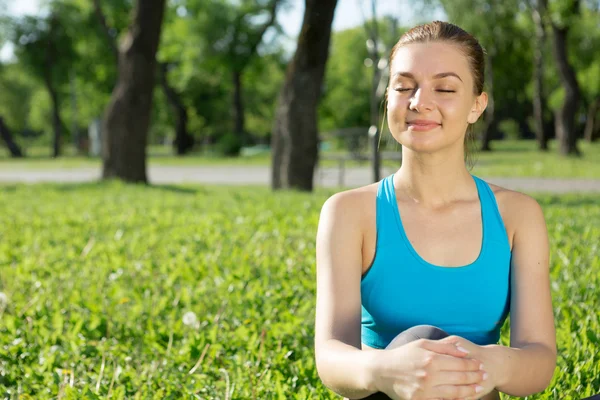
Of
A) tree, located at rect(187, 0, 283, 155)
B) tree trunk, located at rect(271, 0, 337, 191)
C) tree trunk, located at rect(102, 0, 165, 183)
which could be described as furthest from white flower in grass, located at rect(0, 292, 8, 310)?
tree, located at rect(187, 0, 283, 155)

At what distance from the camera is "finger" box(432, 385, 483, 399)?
180 cm

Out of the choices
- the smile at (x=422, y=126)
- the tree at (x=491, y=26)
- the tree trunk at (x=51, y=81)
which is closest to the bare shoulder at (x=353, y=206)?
the smile at (x=422, y=126)

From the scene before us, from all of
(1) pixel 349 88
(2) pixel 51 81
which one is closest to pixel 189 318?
(2) pixel 51 81

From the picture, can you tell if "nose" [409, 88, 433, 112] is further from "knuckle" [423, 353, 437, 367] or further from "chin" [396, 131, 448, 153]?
"knuckle" [423, 353, 437, 367]

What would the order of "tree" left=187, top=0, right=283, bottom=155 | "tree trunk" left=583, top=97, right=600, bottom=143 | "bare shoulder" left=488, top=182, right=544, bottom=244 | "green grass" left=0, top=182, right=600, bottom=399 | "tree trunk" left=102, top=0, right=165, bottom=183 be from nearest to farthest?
A: "bare shoulder" left=488, top=182, right=544, bottom=244, "green grass" left=0, top=182, right=600, bottom=399, "tree trunk" left=102, top=0, right=165, bottom=183, "tree" left=187, top=0, right=283, bottom=155, "tree trunk" left=583, top=97, right=600, bottom=143

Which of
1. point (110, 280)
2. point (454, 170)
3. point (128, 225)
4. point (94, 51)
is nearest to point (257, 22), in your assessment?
point (94, 51)

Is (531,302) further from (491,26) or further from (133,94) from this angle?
(491,26)

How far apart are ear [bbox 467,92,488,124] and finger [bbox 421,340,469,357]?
75 centimetres

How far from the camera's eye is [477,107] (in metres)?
2.35

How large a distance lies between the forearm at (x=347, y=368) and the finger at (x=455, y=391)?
0.57 ft

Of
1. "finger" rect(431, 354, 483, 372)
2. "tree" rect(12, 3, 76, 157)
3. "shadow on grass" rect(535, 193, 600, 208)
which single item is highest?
"tree" rect(12, 3, 76, 157)

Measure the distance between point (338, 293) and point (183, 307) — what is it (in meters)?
2.79

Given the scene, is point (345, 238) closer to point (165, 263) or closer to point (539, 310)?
point (539, 310)

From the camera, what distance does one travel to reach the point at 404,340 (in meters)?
1.99
